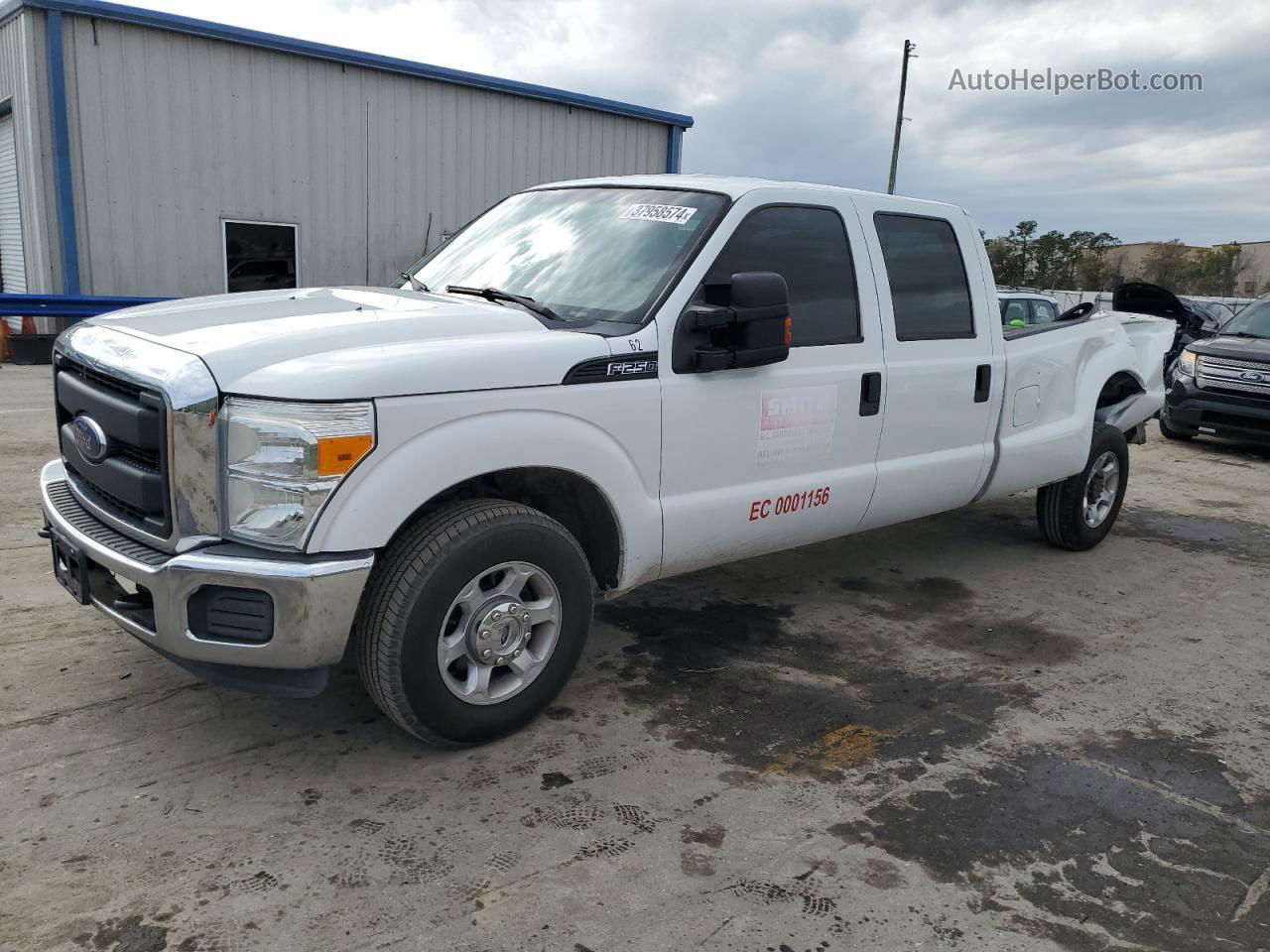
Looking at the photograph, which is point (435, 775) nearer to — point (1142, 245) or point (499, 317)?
point (499, 317)

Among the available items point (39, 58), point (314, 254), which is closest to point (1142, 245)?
point (314, 254)

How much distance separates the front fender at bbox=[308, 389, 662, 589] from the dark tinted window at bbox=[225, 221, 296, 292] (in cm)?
1235

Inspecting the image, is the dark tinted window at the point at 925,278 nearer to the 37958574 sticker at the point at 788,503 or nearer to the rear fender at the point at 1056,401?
the rear fender at the point at 1056,401

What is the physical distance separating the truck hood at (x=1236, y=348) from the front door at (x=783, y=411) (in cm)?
769

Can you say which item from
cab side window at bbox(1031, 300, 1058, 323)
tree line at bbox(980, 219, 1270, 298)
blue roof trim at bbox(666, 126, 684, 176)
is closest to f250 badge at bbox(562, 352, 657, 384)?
cab side window at bbox(1031, 300, 1058, 323)

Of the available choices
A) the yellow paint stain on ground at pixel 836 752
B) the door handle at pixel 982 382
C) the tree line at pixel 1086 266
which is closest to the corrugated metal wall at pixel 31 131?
the door handle at pixel 982 382

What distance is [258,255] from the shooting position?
48.5 ft

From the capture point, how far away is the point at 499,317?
344cm

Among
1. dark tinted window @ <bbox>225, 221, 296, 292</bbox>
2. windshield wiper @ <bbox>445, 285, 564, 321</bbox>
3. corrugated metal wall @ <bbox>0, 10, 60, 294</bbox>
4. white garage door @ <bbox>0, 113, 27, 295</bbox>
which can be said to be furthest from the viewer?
dark tinted window @ <bbox>225, 221, 296, 292</bbox>

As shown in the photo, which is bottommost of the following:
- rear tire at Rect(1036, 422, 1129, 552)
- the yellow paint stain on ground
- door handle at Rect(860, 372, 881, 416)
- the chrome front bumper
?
the yellow paint stain on ground

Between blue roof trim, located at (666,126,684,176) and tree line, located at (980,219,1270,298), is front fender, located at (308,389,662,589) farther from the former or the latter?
tree line, located at (980,219,1270,298)

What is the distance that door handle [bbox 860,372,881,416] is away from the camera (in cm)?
432

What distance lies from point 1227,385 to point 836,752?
8.94 m

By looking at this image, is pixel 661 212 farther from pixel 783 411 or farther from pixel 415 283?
pixel 415 283
